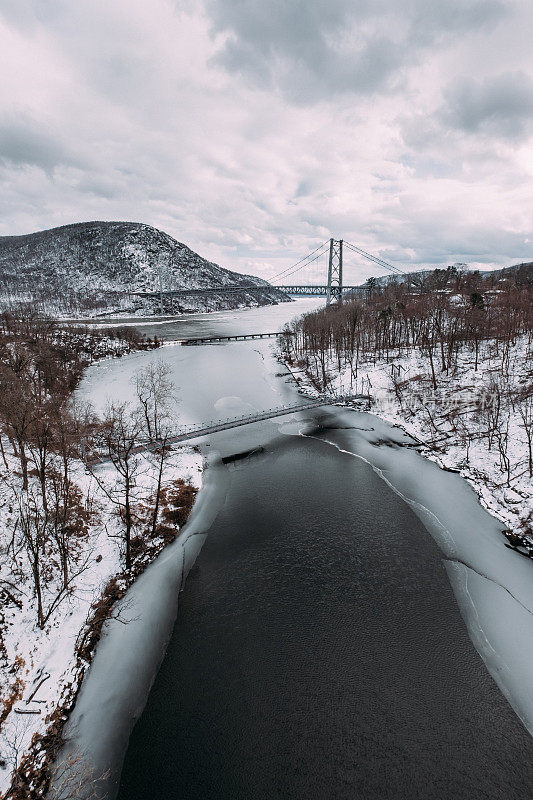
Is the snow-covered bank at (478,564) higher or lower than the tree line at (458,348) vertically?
lower

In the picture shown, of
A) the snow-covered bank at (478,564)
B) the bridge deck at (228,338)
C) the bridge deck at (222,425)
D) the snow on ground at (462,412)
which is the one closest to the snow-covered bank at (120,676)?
the bridge deck at (222,425)

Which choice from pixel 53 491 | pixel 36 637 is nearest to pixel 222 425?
pixel 53 491

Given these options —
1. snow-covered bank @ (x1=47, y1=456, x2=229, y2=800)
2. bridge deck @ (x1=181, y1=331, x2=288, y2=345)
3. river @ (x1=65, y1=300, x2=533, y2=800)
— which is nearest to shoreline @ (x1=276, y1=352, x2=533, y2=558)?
river @ (x1=65, y1=300, x2=533, y2=800)

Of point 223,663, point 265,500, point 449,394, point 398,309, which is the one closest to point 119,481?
point 265,500

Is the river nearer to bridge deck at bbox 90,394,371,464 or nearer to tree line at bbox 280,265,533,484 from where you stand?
bridge deck at bbox 90,394,371,464

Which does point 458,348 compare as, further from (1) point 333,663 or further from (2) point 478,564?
(1) point 333,663

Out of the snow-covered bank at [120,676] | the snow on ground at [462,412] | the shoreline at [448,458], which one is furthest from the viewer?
the snow on ground at [462,412]

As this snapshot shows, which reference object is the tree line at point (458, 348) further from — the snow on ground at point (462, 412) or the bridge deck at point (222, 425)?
the bridge deck at point (222, 425)
